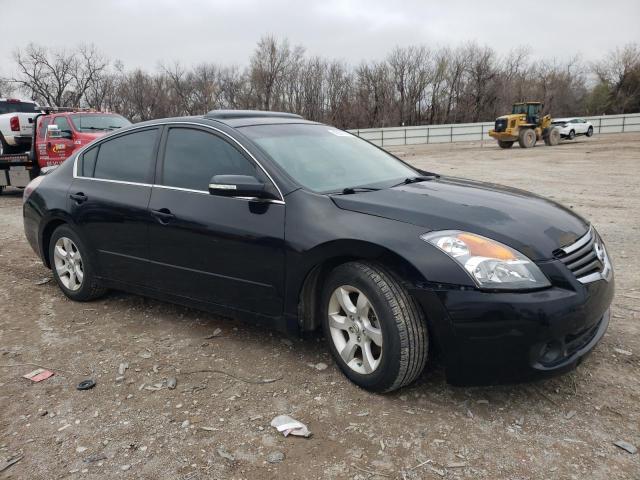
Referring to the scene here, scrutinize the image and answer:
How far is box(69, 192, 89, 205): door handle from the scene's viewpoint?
174 inches

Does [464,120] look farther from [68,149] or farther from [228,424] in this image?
[228,424]

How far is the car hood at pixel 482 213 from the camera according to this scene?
2768mm

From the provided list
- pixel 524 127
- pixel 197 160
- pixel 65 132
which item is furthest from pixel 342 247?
pixel 524 127

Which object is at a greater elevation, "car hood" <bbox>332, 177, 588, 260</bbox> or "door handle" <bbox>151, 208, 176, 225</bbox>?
"car hood" <bbox>332, 177, 588, 260</bbox>

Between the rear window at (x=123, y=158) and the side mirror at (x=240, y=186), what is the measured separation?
1.04 metres

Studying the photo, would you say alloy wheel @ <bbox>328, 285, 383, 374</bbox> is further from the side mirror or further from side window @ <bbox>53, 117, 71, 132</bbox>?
side window @ <bbox>53, 117, 71, 132</bbox>

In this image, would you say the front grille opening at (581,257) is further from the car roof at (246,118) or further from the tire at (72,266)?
the tire at (72,266)

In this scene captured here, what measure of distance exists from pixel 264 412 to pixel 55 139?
1104cm

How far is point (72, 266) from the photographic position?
15.4 feet

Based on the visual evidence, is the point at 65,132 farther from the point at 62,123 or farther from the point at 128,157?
the point at 128,157

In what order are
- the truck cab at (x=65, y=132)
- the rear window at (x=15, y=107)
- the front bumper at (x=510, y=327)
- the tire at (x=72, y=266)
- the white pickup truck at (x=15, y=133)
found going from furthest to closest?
the rear window at (x=15, y=107), the white pickup truck at (x=15, y=133), the truck cab at (x=65, y=132), the tire at (x=72, y=266), the front bumper at (x=510, y=327)

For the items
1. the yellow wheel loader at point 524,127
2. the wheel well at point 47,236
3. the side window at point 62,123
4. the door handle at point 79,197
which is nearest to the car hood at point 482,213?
the door handle at point 79,197

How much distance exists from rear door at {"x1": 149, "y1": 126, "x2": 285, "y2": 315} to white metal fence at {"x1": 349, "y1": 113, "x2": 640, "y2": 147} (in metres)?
36.6

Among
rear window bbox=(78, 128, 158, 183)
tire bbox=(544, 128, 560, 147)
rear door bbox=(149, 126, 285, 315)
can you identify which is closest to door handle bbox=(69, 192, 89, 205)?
rear window bbox=(78, 128, 158, 183)
